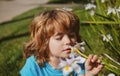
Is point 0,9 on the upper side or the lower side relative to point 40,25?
lower

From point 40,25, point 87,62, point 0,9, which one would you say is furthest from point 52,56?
point 0,9

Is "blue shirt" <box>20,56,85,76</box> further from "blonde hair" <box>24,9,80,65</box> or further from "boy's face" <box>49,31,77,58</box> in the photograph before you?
"boy's face" <box>49,31,77,58</box>

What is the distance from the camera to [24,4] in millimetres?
8516

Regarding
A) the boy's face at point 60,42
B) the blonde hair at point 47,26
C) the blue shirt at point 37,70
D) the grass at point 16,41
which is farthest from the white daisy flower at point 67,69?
the grass at point 16,41

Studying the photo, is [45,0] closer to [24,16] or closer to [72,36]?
[24,16]

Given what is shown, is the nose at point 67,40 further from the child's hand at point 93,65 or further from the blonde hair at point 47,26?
the child's hand at point 93,65

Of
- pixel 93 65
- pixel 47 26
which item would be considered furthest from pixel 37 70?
pixel 93 65

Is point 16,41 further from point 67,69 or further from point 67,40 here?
point 67,69

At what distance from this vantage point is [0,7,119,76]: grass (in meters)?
4.52

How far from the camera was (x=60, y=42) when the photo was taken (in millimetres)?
2426

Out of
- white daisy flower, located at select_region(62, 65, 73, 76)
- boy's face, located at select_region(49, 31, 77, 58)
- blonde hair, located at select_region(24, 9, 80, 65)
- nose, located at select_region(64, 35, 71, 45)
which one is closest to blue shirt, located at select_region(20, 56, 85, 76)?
blonde hair, located at select_region(24, 9, 80, 65)

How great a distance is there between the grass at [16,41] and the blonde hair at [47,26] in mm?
478

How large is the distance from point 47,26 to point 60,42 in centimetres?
20

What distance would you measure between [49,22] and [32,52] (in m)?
0.31
